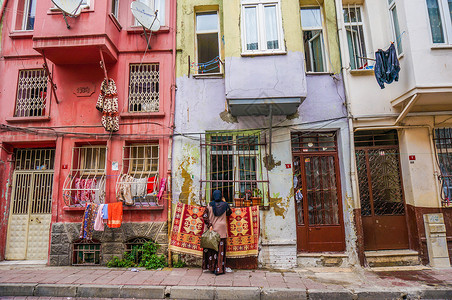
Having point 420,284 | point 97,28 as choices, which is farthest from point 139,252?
point 420,284

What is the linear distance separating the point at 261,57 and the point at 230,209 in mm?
4127

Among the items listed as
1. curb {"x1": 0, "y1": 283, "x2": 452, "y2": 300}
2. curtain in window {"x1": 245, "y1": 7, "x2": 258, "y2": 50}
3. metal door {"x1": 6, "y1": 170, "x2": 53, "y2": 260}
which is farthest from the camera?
metal door {"x1": 6, "y1": 170, "x2": 53, "y2": 260}

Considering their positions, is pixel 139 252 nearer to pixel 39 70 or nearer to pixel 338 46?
pixel 39 70

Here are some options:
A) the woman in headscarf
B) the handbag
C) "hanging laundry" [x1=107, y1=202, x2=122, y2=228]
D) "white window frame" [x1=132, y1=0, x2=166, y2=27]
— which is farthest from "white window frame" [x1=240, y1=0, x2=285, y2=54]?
"hanging laundry" [x1=107, y1=202, x2=122, y2=228]

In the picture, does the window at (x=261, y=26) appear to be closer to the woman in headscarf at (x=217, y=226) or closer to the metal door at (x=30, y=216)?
the woman in headscarf at (x=217, y=226)

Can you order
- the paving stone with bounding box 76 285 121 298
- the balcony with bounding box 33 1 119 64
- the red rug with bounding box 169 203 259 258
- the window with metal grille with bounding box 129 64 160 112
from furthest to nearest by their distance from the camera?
1. the window with metal grille with bounding box 129 64 160 112
2. the balcony with bounding box 33 1 119 64
3. the red rug with bounding box 169 203 259 258
4. the paving stone with bounding box 76 285 121 298

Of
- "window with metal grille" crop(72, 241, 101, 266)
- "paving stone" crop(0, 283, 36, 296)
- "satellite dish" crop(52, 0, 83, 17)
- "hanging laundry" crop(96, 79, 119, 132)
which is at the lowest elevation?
"paving stone" crop(0, 283, 36, 296)

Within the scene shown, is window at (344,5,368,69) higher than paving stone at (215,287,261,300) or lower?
higher

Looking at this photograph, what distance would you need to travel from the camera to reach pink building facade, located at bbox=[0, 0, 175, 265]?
7.31 meters

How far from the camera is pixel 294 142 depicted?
7.77 m

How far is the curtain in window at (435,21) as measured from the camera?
7.03 meters

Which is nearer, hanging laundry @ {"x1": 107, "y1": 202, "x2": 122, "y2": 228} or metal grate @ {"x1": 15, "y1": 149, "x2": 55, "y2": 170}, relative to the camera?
hanging laundry @ {"x1": 107, "y1": 202, "x2": 122, "y2": 228}

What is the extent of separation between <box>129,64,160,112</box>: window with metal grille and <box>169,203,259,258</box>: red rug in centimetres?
322

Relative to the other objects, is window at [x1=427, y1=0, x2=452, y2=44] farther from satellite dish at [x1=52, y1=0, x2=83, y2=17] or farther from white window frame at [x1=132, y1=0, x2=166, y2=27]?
satellite dish at [x1=52, y1=0, x2=83, y2=17]
